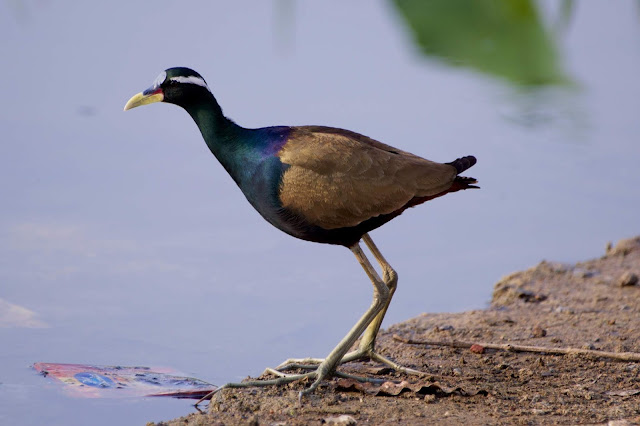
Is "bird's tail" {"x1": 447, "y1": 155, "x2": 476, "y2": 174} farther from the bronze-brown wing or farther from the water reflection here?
the water reflection

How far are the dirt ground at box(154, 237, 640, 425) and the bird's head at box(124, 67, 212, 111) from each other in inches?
62.8

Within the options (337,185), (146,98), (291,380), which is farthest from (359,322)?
(146,98)

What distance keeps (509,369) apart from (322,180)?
55.8 inches

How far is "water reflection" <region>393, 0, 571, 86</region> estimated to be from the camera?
441 inches

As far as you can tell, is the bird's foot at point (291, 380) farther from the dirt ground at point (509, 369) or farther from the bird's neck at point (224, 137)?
the bird's neck at point (224, 137)

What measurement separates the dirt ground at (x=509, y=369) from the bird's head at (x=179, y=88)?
1596 millimetres

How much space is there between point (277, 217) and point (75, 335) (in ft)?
5.33

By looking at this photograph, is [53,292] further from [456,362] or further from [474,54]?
[474,54]

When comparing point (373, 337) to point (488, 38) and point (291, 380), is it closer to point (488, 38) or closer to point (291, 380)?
point (291, 380)

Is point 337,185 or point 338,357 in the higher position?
point 337,185

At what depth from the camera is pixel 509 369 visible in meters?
5.60

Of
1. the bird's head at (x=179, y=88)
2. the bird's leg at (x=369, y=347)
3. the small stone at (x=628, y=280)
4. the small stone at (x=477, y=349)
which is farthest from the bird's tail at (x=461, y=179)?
the small stone at (x=628, y=280)

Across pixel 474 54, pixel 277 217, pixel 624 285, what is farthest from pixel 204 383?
pixel 474 54

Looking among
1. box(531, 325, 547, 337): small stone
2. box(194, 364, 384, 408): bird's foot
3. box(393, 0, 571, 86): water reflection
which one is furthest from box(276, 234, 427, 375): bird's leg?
box(393, 0, 571, 86): water reflection
